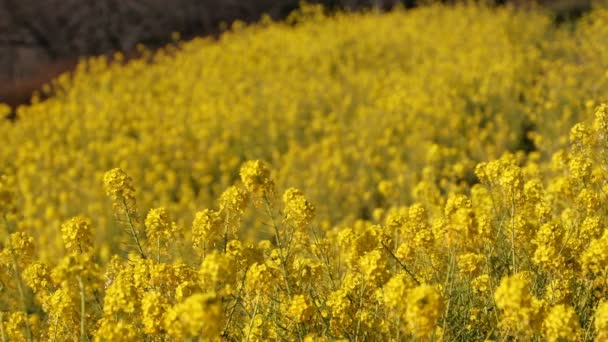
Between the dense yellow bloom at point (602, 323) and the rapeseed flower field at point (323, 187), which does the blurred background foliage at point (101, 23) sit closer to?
the rapeseed flower field at point (323, 187)

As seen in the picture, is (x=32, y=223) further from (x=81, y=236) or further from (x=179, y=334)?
(x=179, y=334)

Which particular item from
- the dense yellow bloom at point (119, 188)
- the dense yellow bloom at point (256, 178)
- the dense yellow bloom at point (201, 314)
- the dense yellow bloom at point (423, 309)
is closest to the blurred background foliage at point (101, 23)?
the dense yellow bloom at point (119, 188)

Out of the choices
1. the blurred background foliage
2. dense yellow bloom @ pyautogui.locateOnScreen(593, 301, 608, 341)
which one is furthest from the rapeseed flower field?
the blurred background foliage

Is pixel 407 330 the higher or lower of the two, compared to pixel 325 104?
lower

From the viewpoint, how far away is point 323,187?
22.3ft

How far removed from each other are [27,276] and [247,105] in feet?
22.1

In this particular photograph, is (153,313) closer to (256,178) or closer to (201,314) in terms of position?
(201,314)

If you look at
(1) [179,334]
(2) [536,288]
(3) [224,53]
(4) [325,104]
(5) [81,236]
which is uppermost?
(3) [224,53]

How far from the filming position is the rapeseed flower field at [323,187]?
2.52m

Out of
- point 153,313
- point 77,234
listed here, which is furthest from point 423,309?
point 77,234

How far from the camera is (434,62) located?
10.5 metres

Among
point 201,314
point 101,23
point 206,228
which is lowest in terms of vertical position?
point 201,314

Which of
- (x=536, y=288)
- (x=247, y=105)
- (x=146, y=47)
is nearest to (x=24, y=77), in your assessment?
(x=146, y=47)

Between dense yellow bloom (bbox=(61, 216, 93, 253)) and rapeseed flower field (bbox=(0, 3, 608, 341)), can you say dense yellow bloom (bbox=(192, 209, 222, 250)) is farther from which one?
dense yellow bloom (bbox=(61, 216, 93, 253))
